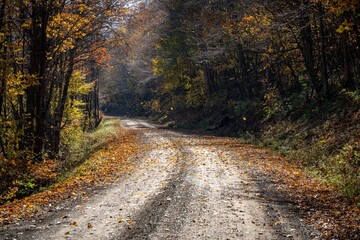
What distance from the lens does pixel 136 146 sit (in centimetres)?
2162

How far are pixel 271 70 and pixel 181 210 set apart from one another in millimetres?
23321

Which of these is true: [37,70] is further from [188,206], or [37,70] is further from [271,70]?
[271,70]

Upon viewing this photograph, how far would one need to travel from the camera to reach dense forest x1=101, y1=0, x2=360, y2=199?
15.8 m

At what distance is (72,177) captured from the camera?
14102 millimetres

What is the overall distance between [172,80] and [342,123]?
28905 mm

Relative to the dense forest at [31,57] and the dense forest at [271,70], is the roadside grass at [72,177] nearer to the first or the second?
the dense forest at [31,57]

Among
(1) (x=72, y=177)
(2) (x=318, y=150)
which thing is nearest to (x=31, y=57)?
(1) (x=72, y=177)

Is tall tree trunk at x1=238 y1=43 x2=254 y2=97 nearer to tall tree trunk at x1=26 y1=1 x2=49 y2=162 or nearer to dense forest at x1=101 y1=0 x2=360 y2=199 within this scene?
dense forest at x1=101 y1=0 x2=360 y2=199

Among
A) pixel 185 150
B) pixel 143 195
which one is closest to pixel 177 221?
pixel 143 195

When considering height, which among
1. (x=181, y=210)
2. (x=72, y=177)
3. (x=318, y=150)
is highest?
(x=318, y=150)

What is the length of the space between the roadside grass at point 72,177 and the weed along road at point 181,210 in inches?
26.4

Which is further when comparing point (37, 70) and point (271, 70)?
point (271, 70)

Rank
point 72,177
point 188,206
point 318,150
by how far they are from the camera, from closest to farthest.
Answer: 1. point 188,206
2. point 72,177
3. point 318,150

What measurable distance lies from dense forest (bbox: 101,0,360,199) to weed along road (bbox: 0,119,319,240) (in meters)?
2.65
